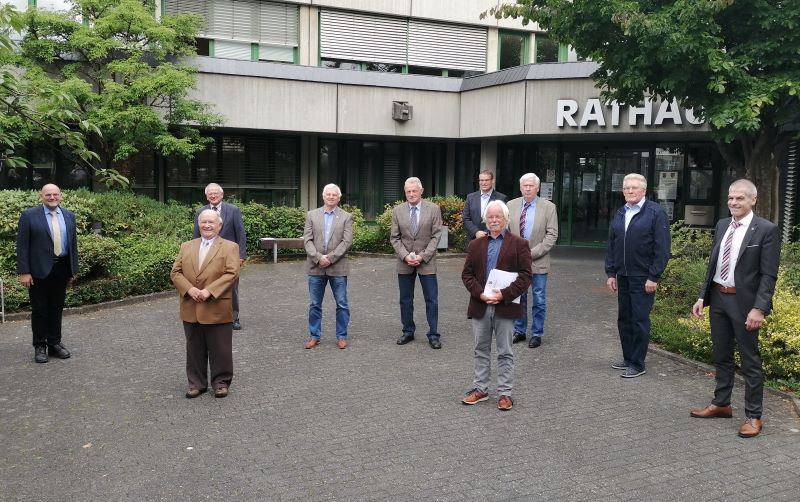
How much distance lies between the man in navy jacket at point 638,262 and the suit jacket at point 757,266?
1259 millimetres

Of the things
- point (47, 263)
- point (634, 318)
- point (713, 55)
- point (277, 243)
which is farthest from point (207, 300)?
point (277, 243)

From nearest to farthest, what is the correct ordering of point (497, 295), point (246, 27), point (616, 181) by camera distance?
point (497, 295) → point (246, 27) → point (616, 181)

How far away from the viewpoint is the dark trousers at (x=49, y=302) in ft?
24.5

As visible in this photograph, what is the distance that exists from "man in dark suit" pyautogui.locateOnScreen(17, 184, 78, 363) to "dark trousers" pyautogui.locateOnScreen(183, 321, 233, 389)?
211cm

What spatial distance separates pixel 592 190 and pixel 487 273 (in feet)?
44.6

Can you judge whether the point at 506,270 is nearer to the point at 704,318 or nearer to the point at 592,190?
the point at 704,318

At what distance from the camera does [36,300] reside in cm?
746

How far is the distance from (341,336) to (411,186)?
192 cm

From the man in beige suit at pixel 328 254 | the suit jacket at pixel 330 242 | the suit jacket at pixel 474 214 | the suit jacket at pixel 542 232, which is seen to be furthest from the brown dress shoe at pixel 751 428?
the suit jacket at pixel 330 242

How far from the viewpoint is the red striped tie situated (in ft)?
18.6

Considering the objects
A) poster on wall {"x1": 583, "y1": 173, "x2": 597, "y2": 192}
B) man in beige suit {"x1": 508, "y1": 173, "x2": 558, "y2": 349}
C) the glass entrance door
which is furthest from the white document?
poster on wall {"x1": 583, "y1": 173, "x2": 597, "y2": 192}

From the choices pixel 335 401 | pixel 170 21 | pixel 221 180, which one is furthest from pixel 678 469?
pixel 221 180

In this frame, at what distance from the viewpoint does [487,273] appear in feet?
19.9

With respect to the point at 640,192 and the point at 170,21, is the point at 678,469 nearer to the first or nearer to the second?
the point at 640,192
